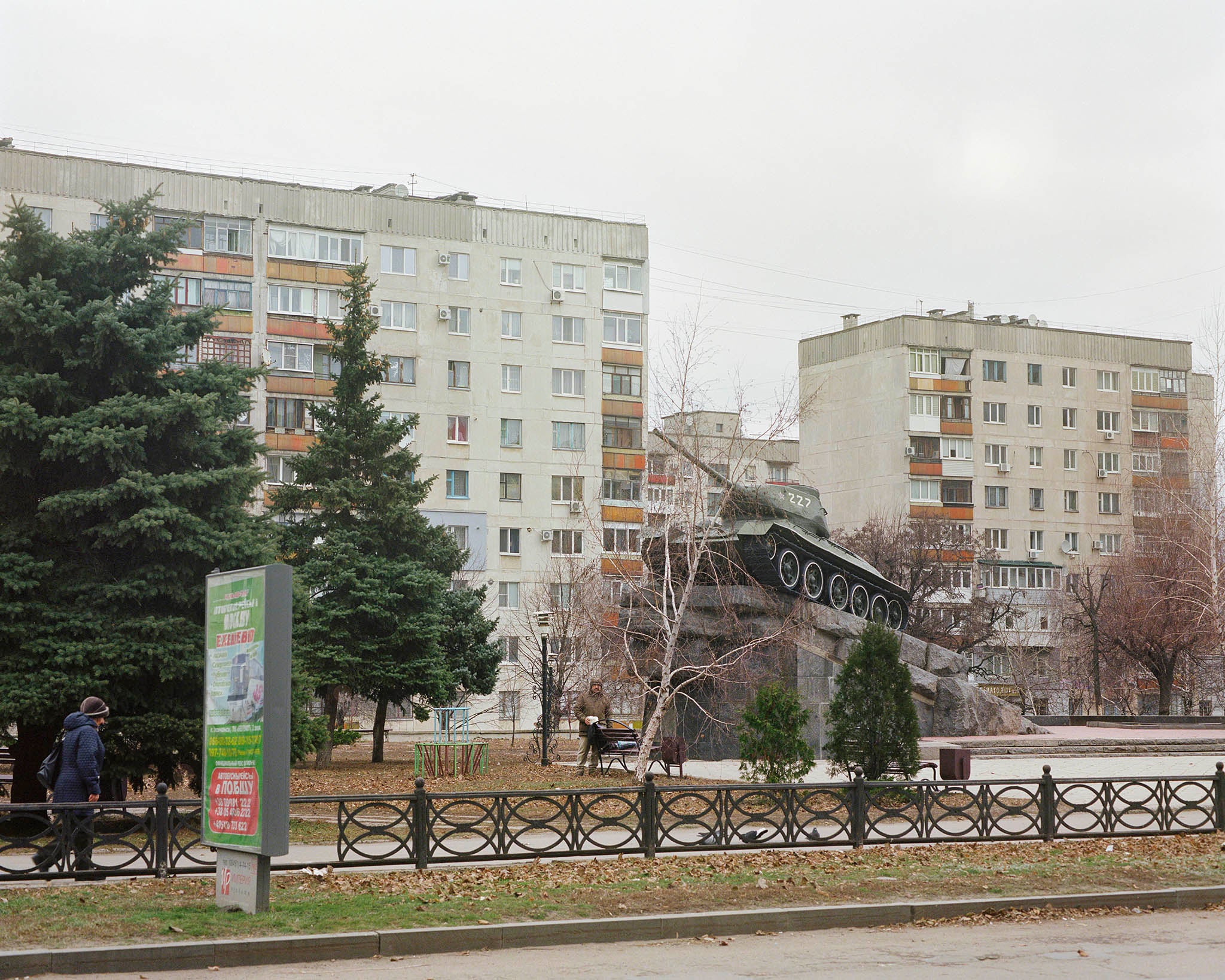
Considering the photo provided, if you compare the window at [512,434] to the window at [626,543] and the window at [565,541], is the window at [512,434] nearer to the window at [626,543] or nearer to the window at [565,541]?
the window at [565,541]

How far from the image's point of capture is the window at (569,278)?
56344mm

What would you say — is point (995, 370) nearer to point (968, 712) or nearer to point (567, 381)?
point (567, 381)

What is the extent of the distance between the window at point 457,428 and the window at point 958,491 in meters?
25.0

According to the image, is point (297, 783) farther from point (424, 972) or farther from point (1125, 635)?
point (1125, 635)

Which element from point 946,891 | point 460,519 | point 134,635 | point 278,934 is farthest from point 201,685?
point 460,519

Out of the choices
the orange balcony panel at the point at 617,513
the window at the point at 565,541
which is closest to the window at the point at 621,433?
the orange balcony panel at the point at 617,513

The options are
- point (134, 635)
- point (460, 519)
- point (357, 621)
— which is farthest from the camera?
point (460, 519)

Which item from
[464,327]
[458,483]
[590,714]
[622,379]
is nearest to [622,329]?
[622,379]

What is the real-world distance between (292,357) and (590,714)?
32.6 m

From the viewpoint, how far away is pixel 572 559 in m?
44.2

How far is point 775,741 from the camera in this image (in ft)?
56.2

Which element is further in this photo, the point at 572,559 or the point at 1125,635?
the point at 1125,635

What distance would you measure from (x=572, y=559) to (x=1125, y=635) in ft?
64.2

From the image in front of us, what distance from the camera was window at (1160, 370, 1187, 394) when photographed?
7206 cm
